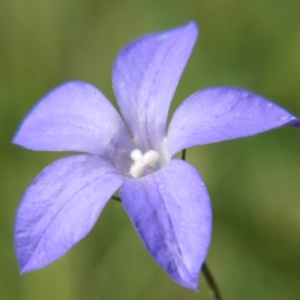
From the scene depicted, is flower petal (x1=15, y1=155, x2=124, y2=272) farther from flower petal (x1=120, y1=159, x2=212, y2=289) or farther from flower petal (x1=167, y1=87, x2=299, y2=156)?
flower petal (x1=167, y1=87, x2=299, y2=156)

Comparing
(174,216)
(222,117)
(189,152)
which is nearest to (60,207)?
(174,216)

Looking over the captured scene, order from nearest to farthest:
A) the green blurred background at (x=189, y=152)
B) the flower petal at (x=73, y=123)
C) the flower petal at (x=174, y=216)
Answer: the flower petal at (x=174, y=216) → the flower petal at (x=73, y=123) → the green blurred background at (x=189, y=152)

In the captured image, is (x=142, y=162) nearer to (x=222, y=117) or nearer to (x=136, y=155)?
(x=136, y=155)

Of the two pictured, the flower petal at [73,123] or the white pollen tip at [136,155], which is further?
the white pollen tip at [136,155]

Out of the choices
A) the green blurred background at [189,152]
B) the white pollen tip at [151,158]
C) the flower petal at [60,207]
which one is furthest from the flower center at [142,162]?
the green blurred background at [189,152]

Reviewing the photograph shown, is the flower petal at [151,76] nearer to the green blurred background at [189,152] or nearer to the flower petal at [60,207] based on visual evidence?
the flower petal at [60,207]

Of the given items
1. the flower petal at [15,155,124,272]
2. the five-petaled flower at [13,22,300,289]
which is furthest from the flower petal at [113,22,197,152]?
the flower petal at [15,155,124,272]

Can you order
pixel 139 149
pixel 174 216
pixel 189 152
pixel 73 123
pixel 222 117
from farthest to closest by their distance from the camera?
pixel 189 152, pixel 139 149, pixel 73 123, pixel 222 117, pixel 174 216

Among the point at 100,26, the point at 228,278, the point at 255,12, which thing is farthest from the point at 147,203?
the point at 100,26
